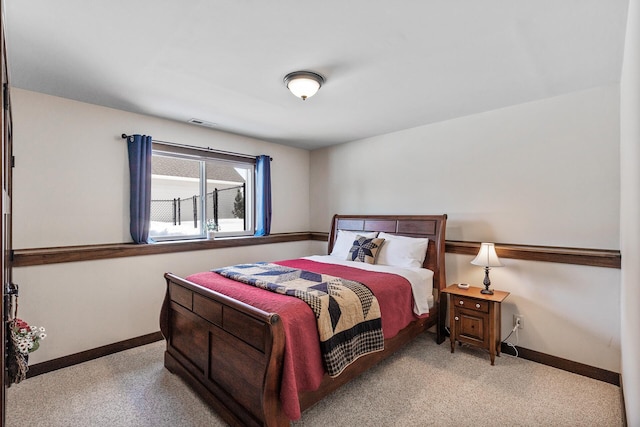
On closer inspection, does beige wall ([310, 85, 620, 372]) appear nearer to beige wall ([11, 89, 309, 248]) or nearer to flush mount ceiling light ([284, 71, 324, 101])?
flush mount ceiling light ([284, 71, 324, 101])

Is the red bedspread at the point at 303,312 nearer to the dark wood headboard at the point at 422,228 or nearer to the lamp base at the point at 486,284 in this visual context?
the dark wood headboard at the point at 422,228

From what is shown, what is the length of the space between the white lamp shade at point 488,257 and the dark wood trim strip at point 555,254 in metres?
0.19

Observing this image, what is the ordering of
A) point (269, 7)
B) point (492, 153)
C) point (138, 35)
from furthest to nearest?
point (492, 153)
point (138, 35)
point (269, 7)

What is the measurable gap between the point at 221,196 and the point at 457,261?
3.04 meters

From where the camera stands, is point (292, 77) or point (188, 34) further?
point (292, 77)

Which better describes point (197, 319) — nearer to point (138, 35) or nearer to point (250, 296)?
point (250, 296)

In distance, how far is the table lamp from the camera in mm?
2883

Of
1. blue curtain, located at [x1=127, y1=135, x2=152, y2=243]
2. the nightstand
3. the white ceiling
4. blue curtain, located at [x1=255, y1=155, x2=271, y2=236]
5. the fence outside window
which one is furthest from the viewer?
blue curtain, located at [x1=255, y1=155, x2=271, y2=236]

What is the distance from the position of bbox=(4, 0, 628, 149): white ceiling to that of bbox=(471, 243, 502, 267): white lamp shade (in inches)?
54.2

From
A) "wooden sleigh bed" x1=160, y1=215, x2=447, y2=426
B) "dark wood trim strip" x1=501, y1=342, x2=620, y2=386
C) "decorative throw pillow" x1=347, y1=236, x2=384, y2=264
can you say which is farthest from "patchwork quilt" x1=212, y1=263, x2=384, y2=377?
"dark wood trim strip" x1=501, y1=342, x2=620, y2=386

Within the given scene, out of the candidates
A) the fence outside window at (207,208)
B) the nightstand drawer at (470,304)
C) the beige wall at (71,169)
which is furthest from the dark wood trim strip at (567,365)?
the beige wall at (71,169)

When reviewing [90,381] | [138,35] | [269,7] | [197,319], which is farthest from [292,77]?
[90,381]

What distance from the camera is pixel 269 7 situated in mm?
1657

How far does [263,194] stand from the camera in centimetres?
442
